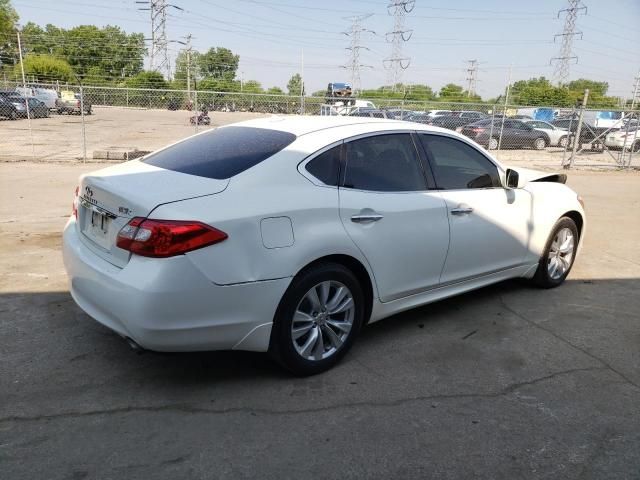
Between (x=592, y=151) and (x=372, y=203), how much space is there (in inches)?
838

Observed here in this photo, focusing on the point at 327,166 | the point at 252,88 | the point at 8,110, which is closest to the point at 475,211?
the point at 327,166

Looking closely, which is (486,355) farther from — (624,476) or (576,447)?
(624,476)

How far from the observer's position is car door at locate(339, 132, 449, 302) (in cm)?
342

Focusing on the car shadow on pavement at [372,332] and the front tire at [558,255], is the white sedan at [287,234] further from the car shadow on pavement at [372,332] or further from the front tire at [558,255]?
the front tire at [558,255]

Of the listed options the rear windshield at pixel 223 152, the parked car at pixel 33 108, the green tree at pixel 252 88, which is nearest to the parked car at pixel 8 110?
the parked car at pixel 33 108

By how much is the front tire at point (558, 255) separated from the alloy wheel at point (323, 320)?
2.44 metres

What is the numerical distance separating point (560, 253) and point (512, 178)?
1.23 m

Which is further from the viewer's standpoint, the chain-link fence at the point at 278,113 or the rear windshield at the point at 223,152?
the chain-link fence at the point at 278,113

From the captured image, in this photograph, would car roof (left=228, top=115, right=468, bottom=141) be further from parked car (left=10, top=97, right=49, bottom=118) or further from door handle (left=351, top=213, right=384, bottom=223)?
parked car (left=10, top=97, right=49, bottom=118)

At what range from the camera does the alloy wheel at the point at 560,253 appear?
511 centimetres

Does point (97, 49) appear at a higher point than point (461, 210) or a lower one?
higher

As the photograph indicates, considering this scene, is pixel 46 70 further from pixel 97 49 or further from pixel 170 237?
pixel 170 237

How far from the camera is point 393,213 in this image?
3.56 m

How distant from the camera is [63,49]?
91.2 metres
